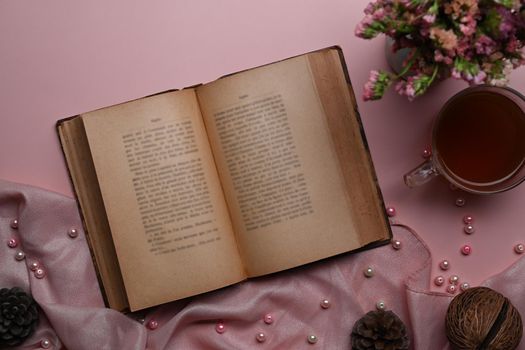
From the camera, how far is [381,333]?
87 cm

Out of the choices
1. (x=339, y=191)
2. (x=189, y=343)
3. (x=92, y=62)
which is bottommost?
(x=189, y=343)

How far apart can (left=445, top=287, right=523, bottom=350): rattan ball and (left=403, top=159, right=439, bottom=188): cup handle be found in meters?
0.17

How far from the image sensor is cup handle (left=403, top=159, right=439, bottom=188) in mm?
874

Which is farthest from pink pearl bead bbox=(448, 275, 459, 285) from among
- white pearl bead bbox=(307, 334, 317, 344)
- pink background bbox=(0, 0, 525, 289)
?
white pearl bead bbox=(307, 334, 317, 344)

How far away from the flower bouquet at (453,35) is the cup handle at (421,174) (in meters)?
0.20

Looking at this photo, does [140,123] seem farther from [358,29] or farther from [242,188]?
[358,29]

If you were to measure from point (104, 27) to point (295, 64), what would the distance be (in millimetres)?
301

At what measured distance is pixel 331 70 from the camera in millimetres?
894

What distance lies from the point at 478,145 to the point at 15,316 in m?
0.71

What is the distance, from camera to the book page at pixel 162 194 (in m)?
0.88

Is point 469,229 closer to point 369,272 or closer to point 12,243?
point 369,272

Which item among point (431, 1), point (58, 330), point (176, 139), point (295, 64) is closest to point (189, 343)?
point (58, 330)

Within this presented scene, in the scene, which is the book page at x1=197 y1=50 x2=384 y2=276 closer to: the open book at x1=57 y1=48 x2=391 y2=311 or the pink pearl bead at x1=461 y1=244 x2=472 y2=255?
the open book at x1=57 y1=48 x2=391 y2=311

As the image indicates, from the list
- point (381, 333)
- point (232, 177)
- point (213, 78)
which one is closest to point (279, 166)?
point (232, 177)
